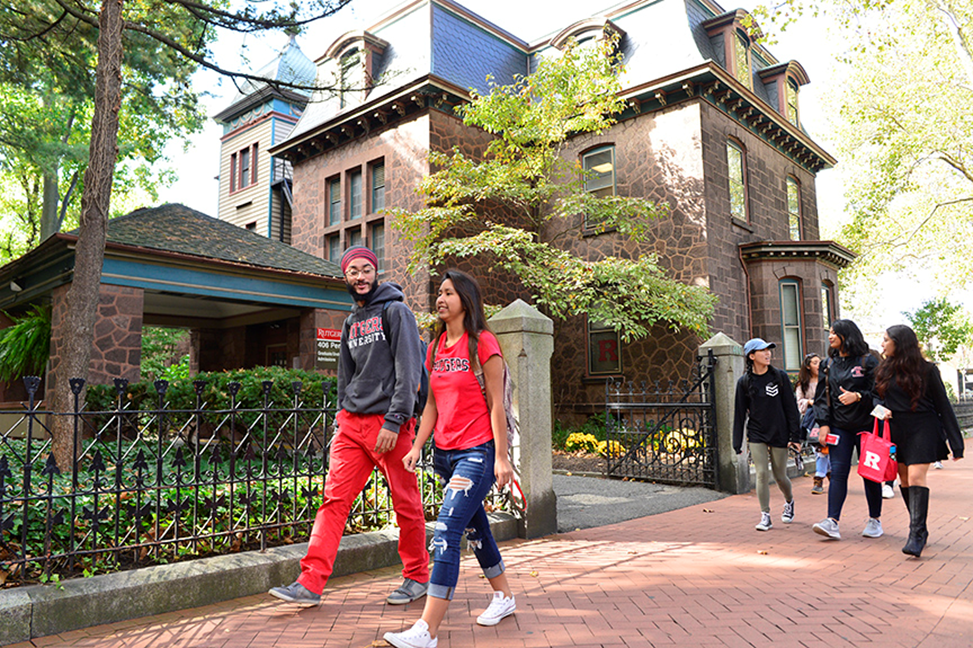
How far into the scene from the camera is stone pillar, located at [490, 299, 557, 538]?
5.91m

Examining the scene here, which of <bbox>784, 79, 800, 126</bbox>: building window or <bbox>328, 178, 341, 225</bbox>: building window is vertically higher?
<bbox>784, 79, 800, 126</bbox>: building window

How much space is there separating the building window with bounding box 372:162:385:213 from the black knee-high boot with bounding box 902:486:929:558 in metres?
13.9

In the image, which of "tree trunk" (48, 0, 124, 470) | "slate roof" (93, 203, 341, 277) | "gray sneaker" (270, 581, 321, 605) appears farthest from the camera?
"slate roof" (93, 203, 341, 277)

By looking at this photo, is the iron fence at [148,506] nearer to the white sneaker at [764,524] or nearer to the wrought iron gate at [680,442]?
the white sneaker at [764,524]

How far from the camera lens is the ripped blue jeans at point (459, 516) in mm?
3115

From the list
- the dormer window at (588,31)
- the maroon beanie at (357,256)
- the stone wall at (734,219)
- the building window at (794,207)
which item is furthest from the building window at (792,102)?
the maroon beanie at (357,256)

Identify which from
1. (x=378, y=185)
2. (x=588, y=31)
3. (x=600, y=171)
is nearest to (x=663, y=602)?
(x=600, y=171)

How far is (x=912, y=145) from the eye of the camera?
20.1m

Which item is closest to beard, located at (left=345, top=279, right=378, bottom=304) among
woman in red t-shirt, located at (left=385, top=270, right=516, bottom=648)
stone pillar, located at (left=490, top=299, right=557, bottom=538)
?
woman in red t-shirt, located at (left=385, top=270, right=516, bottom=648)

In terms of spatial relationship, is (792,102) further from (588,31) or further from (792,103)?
(588,31)

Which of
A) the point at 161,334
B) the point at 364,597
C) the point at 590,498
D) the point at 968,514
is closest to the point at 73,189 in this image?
the point at 161,334

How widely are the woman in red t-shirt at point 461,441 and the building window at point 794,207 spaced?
1852cm

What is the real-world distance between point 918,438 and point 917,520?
63cm

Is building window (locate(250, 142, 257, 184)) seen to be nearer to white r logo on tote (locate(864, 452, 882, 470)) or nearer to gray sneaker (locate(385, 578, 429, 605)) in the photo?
gray sneaker (locate(385, 578, 429, 605))
